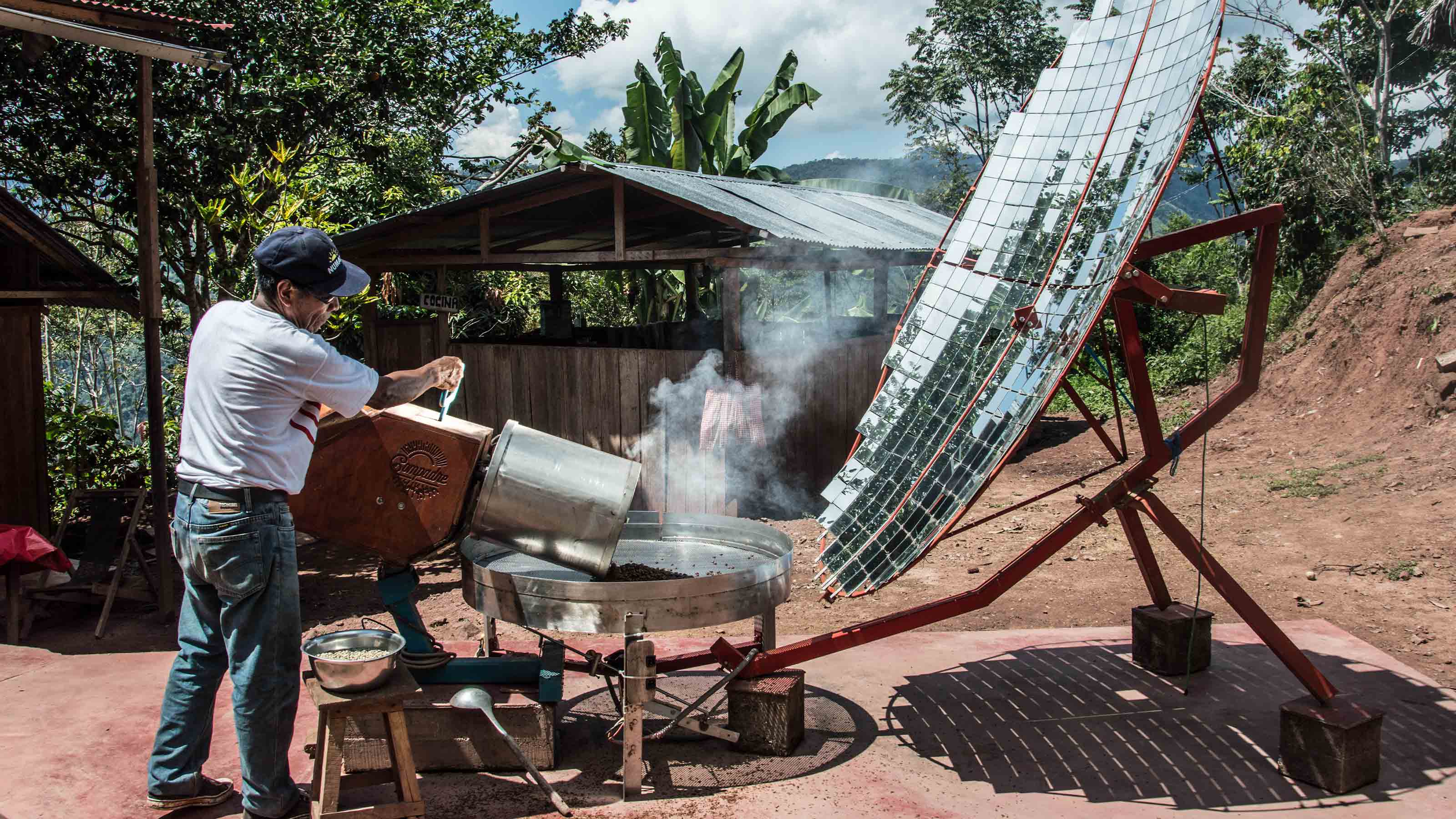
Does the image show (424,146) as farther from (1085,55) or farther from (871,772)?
(871,772)

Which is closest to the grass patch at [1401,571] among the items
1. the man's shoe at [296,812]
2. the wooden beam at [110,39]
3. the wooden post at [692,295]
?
the man's shoe at [296,812]

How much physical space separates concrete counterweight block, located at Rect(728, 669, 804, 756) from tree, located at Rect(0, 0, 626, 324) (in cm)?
712

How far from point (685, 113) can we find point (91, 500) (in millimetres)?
11268

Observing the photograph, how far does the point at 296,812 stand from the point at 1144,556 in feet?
13.7

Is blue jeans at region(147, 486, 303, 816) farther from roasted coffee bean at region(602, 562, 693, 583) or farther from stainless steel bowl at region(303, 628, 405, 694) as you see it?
roasted coffee bean at region(602, 562, 693, 583)

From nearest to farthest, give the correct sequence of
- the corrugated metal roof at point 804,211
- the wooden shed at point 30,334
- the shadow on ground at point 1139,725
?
the shadow on ground at point 1139,725, the wooden shed at point 30,334, the corrugated metal roof at point 804,211

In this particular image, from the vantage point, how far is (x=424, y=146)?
43.7 ft

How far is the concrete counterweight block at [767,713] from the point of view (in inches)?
183

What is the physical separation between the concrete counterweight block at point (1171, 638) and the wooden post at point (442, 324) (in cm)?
788

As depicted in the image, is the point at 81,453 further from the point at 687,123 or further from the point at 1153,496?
the point at 687,123

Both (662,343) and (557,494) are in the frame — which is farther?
(662,343)

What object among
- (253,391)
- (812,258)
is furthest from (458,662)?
(812,258)

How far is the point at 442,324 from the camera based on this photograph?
1118 centimetres

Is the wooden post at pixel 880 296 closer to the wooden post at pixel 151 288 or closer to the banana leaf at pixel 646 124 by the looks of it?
the banana leaf at pixel 646 124
